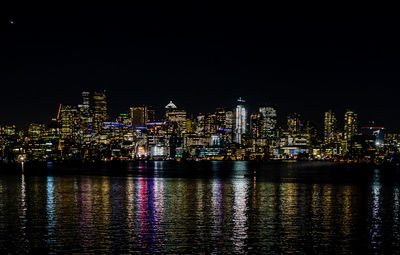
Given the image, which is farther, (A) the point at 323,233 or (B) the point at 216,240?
(A) the point at 323,233

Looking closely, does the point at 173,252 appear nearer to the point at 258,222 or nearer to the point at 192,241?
the point at 192,241

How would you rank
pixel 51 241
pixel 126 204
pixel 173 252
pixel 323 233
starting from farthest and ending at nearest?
pixel 126 204 < pixel 323 233 < pixel 51 241 < pixel 173 252

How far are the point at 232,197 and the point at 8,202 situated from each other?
1212 inches

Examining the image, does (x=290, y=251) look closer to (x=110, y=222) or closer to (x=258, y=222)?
(x=258, y=222)

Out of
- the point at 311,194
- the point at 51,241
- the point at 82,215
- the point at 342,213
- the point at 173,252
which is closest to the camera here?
the point at 173,252

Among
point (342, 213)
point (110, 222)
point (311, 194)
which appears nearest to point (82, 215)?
point (110, 222)

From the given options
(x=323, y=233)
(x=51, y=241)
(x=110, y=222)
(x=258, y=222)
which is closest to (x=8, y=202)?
(x=110, y=222)

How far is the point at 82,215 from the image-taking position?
54094mm

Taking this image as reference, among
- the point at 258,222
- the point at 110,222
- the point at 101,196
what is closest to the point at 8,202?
the point at 101,196

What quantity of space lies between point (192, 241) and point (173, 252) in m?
4.06

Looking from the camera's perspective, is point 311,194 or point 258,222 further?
point 311,194

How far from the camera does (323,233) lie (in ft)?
148

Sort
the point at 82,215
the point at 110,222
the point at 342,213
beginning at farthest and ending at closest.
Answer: the point at 342,213 → the point at 82,215 → the point at 110,222

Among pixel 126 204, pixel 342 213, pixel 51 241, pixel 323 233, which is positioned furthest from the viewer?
pixel 126 204
